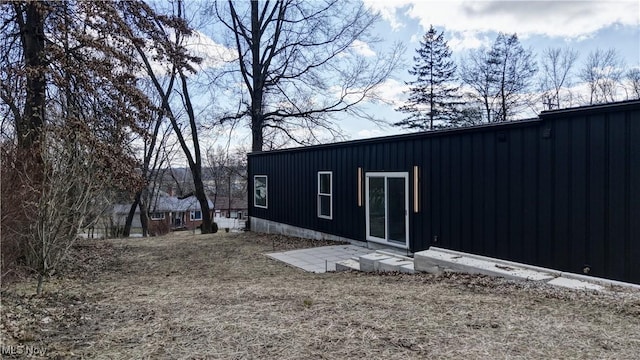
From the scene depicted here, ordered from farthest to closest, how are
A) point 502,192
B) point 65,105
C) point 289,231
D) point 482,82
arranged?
point 482,82
point 289,231
point 65,105
point 502,192

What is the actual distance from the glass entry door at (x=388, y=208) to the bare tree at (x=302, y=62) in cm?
957

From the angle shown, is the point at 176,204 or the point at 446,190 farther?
the point at 176,204

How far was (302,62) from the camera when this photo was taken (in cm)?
1791

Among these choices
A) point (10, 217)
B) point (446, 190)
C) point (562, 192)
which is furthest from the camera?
point (446, 190)

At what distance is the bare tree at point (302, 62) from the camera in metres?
17.4

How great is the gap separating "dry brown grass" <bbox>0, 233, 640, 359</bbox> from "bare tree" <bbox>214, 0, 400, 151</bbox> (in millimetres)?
13389

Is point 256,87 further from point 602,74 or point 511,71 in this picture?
point 602,74

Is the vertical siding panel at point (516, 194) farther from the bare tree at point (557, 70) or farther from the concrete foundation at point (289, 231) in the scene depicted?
the bare tree at point (557, 70)

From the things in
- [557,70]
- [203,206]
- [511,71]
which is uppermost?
[557,70]

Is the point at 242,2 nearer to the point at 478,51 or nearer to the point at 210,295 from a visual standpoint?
the point at 478,51

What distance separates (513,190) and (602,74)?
71.2ft

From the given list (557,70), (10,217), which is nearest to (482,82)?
(557,70)

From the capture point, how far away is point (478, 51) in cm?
2372

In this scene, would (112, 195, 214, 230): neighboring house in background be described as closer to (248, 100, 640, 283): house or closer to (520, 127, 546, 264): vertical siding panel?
(248, 100, 640, 283): house
